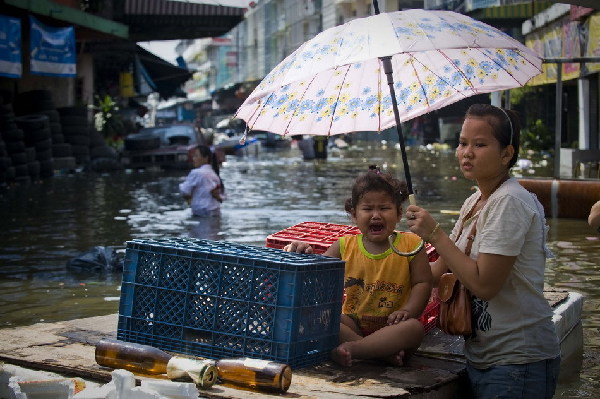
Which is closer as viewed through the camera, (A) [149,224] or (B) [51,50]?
(A) [149,224]

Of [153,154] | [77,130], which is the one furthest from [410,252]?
[153,154]

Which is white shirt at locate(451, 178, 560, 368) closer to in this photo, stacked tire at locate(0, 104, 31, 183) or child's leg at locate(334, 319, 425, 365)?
child's leg at locate(334, 319, 425, 365)

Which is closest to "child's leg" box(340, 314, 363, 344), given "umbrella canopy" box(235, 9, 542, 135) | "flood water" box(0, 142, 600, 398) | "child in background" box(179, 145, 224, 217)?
"umbrella canopy" box(235, 9, 542, 135)

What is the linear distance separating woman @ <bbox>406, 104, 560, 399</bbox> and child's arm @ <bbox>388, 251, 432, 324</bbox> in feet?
1.36

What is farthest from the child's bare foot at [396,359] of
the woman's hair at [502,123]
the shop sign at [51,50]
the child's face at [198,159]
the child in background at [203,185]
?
the shop sign at [51,50]

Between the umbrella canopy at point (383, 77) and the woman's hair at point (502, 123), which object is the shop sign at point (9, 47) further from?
the woman's hair at point (502, 123)

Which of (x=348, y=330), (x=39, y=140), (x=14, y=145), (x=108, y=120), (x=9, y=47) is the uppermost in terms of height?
(x=9, y=47)

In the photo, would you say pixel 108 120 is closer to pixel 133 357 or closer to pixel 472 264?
pixel 133 357

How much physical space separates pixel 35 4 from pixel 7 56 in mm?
3644

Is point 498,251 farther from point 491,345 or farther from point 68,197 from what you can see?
point 68,197

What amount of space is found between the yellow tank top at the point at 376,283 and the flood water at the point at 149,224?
1.45m

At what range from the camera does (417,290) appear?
4.40 metres

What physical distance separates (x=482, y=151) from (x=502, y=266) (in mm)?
479

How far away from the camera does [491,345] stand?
12.8 feet
